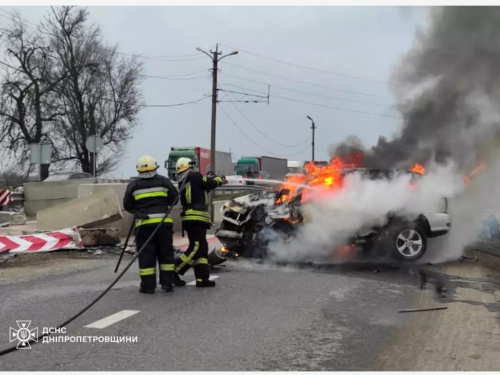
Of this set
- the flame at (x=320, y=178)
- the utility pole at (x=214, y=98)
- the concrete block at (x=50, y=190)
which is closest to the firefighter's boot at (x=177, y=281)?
the flame at (x=320, y=178)

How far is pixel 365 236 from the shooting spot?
9.05 metres

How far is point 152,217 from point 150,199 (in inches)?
9.0

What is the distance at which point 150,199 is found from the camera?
668 centimetres

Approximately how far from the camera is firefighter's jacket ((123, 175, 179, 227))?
21.9 feet

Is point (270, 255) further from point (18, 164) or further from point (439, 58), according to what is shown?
point (18, 164)

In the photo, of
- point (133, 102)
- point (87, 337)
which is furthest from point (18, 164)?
point (87, 337)

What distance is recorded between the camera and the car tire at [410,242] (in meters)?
9.22

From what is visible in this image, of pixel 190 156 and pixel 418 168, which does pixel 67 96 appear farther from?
pixel 418 168

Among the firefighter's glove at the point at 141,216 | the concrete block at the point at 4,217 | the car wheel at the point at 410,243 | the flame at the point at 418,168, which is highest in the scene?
the flame at the point at 418,168

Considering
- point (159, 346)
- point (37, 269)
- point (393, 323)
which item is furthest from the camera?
point (37, 269)

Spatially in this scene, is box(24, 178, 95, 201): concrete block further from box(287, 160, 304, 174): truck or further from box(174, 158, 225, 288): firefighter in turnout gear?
box(174, 158, 225, 288): firefighter in turnout gear

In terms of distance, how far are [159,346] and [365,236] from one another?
5334mm

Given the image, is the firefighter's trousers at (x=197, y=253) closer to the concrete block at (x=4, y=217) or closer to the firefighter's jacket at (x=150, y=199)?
the firefighter's jacket at (x=150, y=199)

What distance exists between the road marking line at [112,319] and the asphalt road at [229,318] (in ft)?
0.23
